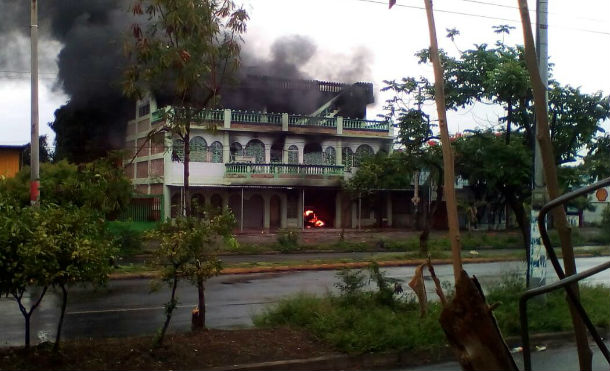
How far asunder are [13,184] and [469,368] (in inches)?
845

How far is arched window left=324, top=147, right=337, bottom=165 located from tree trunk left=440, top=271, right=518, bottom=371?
116ft

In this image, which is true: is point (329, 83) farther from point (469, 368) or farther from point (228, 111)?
point (469, 368)

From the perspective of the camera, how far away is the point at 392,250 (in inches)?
1119

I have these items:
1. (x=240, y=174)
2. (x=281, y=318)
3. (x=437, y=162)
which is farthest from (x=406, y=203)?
(x=281, y=318)

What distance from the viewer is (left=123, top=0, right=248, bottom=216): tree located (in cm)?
769

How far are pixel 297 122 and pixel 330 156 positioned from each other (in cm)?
294

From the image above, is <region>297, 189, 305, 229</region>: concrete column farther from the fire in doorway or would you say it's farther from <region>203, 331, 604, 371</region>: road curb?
<region>203, 331, 604, 371</region>: road curb

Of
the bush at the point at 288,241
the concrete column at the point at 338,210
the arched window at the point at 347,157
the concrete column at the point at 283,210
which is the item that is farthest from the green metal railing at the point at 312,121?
the bush at the point at 288,241

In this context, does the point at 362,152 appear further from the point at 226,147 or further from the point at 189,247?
the point at 189,247

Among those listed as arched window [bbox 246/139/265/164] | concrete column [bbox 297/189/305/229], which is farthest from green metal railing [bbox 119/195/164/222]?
concrete column [bbox 297/189/305/229]

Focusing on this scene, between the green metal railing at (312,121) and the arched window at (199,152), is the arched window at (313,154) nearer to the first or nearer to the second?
the green metal railing at (312,121)

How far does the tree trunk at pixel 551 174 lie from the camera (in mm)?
2012

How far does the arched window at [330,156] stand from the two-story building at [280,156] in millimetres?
54

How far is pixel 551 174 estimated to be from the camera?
2.10 m
